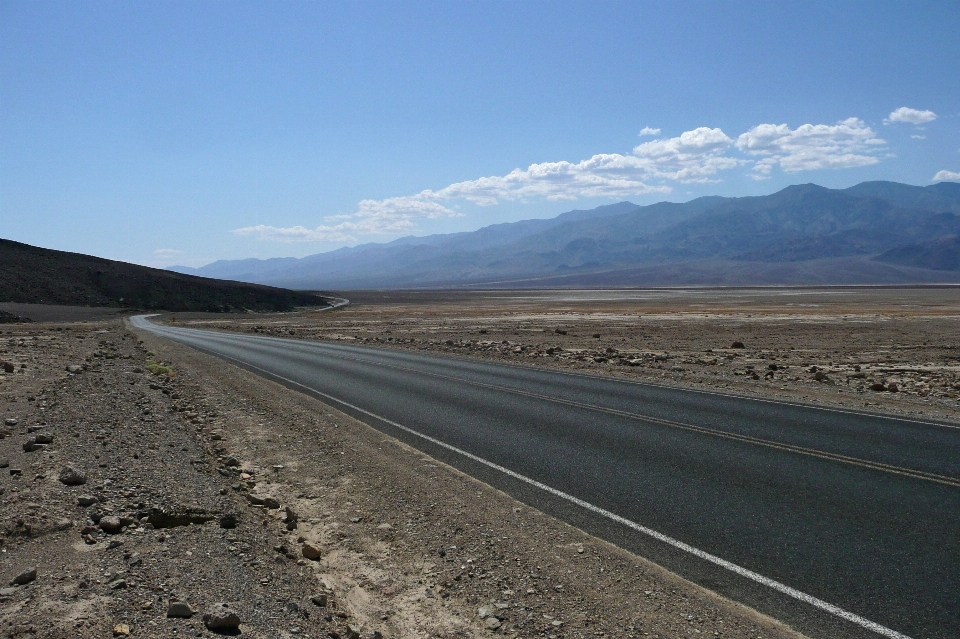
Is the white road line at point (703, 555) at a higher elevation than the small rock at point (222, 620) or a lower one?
lower

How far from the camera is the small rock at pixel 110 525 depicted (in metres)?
6.31

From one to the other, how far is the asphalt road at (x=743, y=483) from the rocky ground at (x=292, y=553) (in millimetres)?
545

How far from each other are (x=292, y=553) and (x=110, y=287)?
11202cm

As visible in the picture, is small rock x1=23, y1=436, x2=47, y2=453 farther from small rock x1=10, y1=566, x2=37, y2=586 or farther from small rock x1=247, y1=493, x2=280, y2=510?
small rock x1=10, y1=566, x2=37, y2=586

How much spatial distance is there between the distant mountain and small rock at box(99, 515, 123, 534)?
95.0 m

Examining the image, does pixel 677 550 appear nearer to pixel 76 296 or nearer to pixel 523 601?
pixel 523 601

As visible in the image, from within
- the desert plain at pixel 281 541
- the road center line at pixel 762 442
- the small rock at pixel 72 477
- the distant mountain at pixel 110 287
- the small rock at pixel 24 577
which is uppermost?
the distant mountain at pixel 110 287

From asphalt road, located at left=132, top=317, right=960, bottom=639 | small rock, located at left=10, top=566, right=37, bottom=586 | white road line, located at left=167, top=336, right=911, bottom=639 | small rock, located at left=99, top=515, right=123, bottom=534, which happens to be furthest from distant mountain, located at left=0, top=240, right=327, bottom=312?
small rock, located at left=10, top=566, right=37, bottom=586

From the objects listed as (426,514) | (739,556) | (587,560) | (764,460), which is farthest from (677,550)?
(764,460)

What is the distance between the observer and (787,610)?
5.17 m

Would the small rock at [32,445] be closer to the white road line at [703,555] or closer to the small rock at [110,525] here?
the small rock at [110,525]

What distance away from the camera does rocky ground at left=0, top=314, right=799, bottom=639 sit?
16.0 feet

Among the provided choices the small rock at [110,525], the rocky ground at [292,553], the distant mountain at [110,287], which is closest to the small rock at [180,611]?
the rocky ground at [292,553]

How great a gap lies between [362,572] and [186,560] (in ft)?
4.82
